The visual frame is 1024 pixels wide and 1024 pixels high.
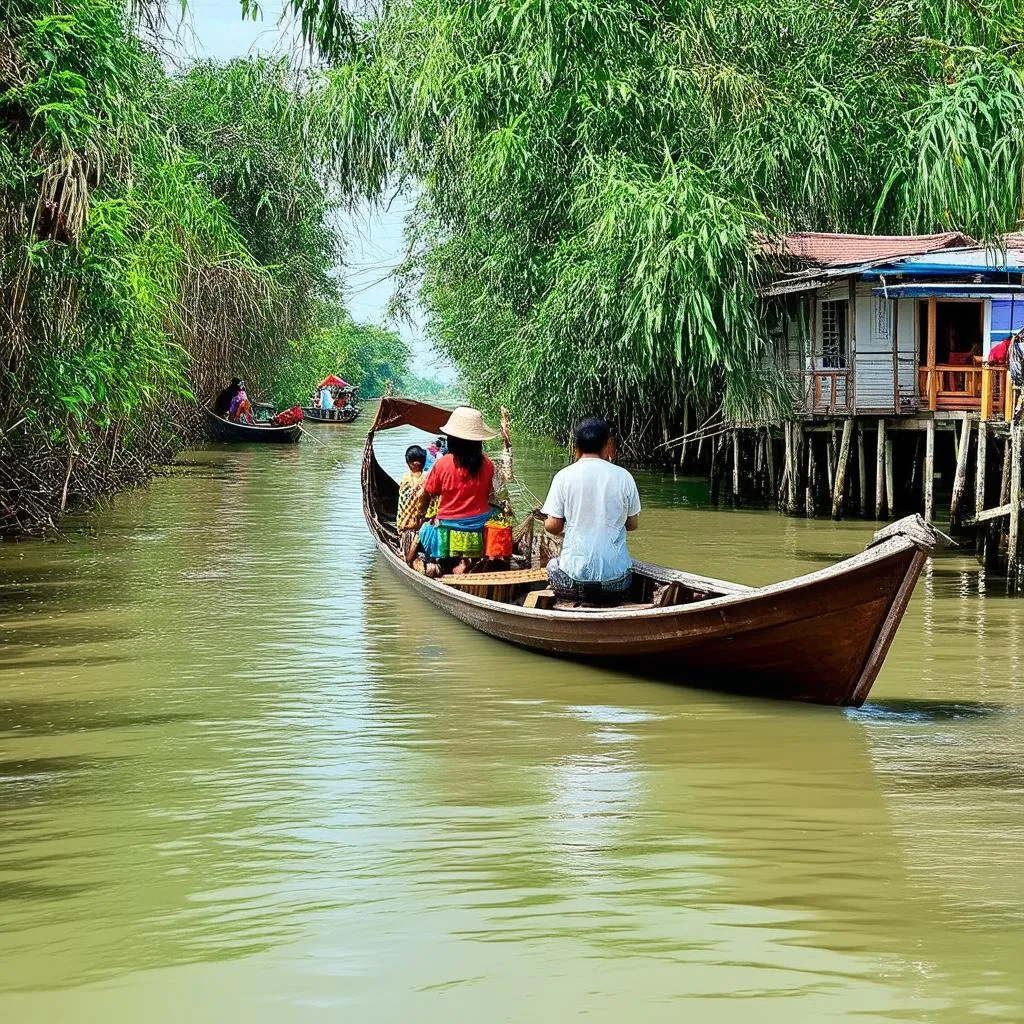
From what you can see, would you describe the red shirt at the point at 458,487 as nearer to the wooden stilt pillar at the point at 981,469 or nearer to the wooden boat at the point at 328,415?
the wooden stilt pillar at the point at 981,469

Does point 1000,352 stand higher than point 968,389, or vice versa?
point 1000,352

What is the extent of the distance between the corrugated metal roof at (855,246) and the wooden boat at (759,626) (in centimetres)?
1155

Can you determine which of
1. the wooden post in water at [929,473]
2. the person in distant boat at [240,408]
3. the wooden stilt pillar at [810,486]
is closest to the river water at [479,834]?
the wooden post in water at [929,473]

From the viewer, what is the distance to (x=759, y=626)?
7426 millimetres

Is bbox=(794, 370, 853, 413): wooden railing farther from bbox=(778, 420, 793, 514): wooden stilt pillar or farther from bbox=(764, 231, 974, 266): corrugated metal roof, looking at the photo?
bbox=(764, 231, 974, 266): corrugated metal roof

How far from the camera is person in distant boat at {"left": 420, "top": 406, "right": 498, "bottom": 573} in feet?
34.2

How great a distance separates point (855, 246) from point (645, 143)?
3.88 metres

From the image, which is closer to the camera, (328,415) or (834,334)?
(834,334)

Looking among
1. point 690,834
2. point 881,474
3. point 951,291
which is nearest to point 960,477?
point 881,474

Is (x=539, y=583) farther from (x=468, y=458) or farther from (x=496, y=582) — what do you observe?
(x=468, y=458)

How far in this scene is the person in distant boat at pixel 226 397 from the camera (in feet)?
114

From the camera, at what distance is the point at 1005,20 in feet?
52.4

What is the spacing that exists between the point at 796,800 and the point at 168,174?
15.9 m

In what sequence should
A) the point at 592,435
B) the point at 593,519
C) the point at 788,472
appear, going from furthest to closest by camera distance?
the point at 788,472
the point at 593,519
the point at 592,435
